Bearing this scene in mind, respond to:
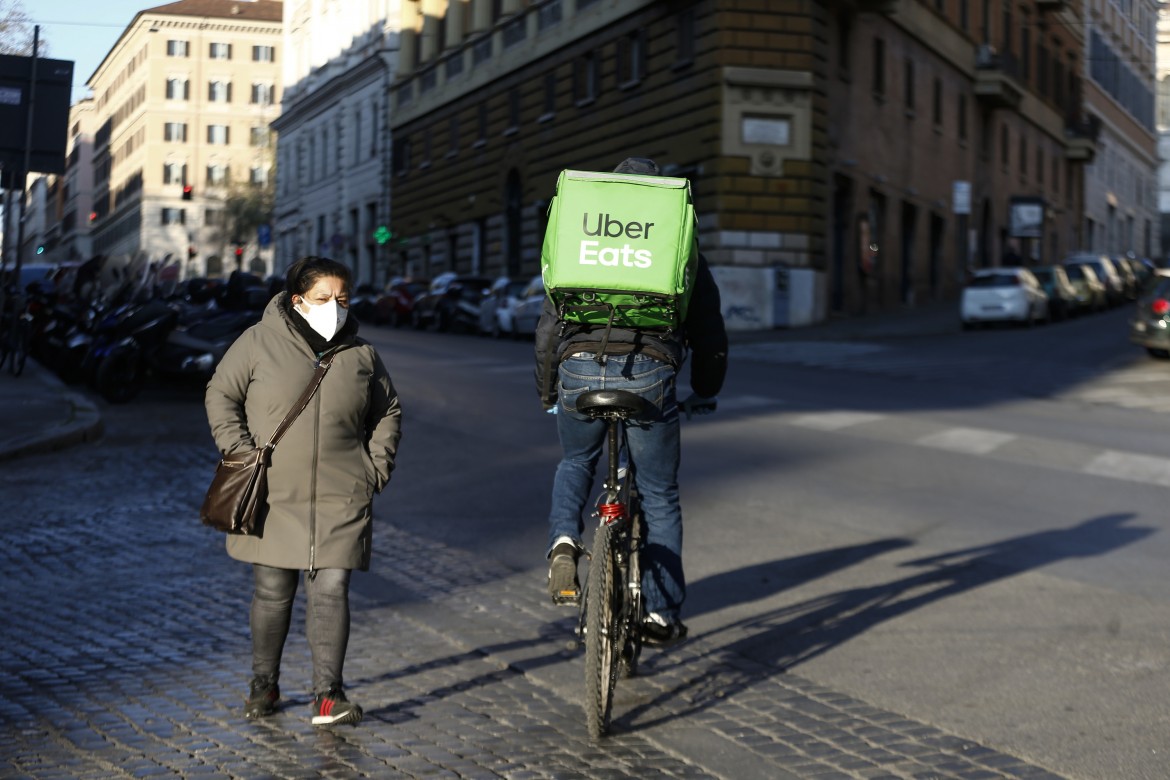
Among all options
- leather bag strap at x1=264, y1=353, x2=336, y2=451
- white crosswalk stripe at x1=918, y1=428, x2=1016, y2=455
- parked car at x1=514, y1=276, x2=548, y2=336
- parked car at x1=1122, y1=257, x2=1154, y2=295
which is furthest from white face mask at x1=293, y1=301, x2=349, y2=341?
parked car at x1=1122, y1=257, x2=1154, y2=295

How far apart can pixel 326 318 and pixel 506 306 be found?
30752 millimetres

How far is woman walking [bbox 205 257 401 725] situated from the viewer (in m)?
5.55

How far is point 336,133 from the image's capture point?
7050 cm

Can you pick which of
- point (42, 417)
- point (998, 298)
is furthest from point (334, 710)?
point (998, 298)

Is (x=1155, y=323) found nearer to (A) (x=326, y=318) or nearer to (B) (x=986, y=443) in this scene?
(B) (x=986, y=443)

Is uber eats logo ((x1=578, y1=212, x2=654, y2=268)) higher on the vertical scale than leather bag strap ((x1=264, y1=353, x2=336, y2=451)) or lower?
higher

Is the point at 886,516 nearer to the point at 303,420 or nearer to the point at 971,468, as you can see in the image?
the point at 971,468

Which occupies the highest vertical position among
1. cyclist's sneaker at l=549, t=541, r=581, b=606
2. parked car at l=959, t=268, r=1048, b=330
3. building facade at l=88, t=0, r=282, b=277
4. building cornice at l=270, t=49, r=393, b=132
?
building facade at l=88, t=0, r=282, b=277

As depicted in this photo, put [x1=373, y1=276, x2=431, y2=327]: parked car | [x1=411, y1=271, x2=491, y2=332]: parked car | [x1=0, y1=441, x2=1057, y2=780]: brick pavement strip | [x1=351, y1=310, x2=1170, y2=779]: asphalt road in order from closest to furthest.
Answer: [x1=0, y1=441, x2=1057, y2=780]: brick pavement strip < [x1=351, y1=310, x2=1170, y2=779]: asphalt road < [x1=411, y1=271, x2=491, y2=332]: parked car < [x1=373, y1=276, x2=431, y2=327]: parked car

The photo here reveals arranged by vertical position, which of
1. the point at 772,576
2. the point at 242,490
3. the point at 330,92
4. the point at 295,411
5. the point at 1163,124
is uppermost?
the point at 1163,124

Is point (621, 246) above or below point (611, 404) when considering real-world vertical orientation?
above

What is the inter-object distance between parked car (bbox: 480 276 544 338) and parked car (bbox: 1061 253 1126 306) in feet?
63.8

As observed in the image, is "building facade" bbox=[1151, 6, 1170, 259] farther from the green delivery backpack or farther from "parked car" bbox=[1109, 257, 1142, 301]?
the green delivery backpack

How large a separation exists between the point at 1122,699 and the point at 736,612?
2069mm
